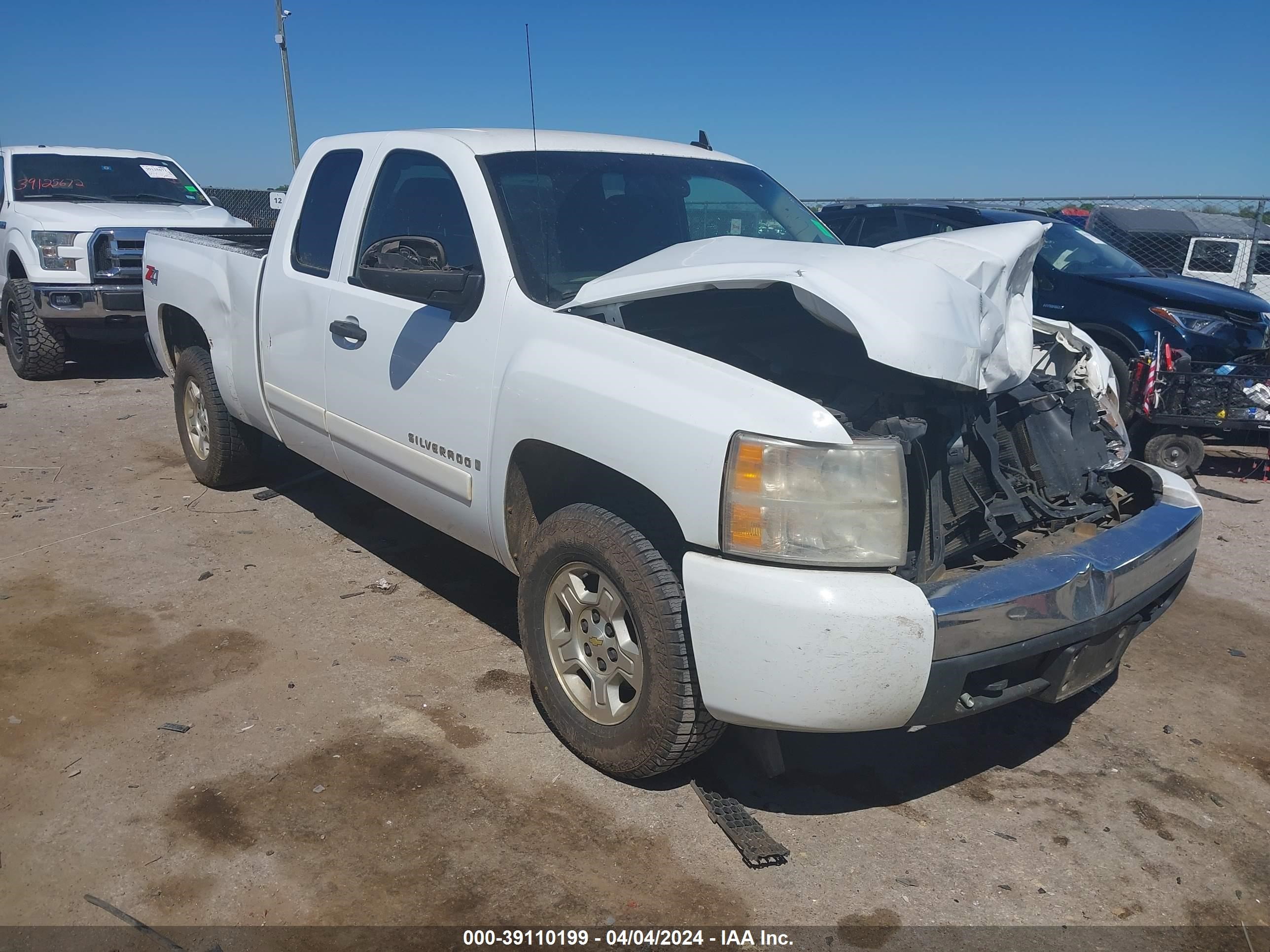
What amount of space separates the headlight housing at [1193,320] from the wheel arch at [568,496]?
6.01 m

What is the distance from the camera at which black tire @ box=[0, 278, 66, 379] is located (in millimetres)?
8930

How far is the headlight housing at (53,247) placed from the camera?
8.65m

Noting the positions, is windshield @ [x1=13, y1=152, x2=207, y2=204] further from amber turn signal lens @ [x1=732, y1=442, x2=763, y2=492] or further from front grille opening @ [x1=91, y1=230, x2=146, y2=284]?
amber turn signal lens @ [x1=732, y1=442, x2=763, y2=492]

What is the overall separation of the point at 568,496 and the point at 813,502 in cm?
108

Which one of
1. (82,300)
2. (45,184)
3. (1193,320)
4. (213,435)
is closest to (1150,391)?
(1193,320)

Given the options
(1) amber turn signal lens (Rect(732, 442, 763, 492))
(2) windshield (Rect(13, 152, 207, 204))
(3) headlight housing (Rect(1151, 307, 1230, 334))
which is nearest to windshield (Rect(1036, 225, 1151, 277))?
(3) headlight housing (Rect(1151, 307, 1230, 334))

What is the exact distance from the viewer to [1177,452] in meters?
7.05

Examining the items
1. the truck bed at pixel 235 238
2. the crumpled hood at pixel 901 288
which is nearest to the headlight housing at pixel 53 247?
the truck bed at pixel 235 238

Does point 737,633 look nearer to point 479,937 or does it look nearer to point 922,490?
point 922,490

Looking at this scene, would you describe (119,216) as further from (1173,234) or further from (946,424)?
(1173,234)

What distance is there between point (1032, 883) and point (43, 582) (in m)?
4.31

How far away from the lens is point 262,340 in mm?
4672

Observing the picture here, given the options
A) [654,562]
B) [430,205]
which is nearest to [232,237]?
[430,205]

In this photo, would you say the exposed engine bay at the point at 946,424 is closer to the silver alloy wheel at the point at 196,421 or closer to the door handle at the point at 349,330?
the door handle at the point at 349,330
